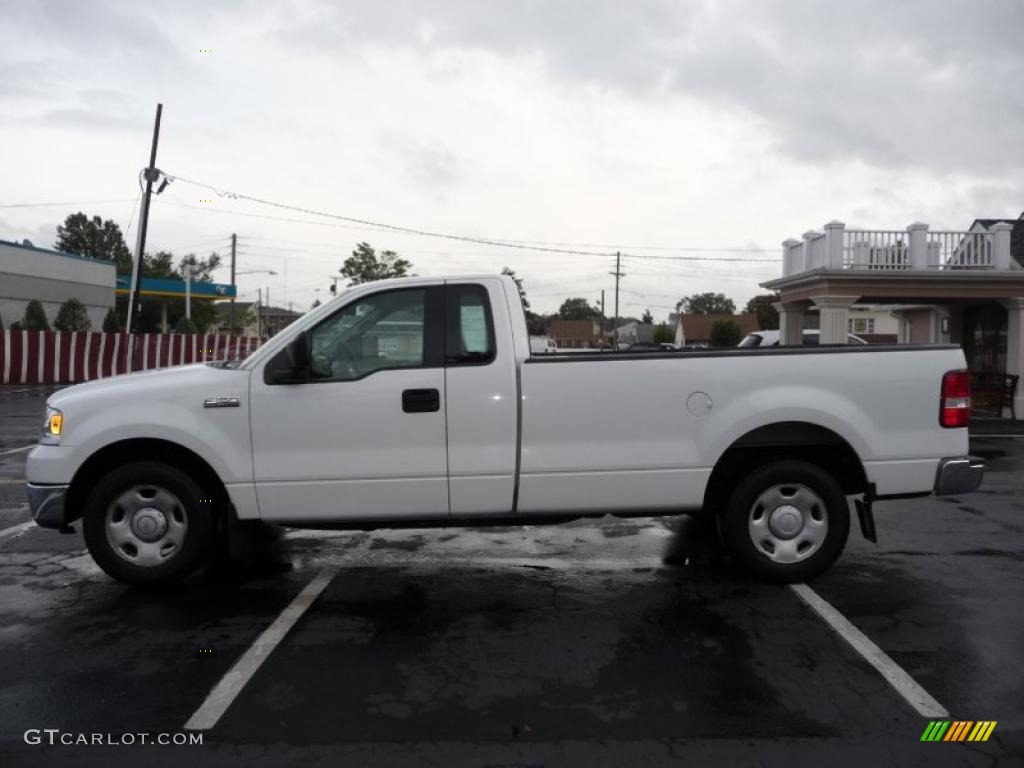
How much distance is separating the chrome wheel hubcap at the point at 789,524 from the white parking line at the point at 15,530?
19.0ft

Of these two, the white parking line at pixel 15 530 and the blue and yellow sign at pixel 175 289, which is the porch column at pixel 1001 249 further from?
the blue and yellow sign at pixel 175 289

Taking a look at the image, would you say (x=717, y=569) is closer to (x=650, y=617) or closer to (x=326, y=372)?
(x=650, y=617)

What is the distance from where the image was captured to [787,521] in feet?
18.1

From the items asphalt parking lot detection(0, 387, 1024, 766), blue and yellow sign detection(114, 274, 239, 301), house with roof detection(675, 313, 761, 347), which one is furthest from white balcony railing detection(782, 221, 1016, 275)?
house with roof detection(675, 313, 761, 347)

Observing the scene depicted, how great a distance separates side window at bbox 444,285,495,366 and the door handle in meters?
0.23

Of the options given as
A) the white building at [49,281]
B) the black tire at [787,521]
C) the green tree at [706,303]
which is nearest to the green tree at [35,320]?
the white building at [49,281]

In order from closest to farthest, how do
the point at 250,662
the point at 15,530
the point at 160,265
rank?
the point at 250,662 → the point at 15,530 → the point at 160,265

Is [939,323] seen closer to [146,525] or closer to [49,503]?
[146,525]

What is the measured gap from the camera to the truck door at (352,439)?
5199 millimetres

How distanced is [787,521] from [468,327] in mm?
2367

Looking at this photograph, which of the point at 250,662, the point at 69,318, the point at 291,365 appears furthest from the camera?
the point at 69,318

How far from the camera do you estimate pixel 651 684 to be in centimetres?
409

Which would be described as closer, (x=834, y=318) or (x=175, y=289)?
(x=834, y=318)

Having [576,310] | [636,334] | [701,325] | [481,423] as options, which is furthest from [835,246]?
[576,310]
